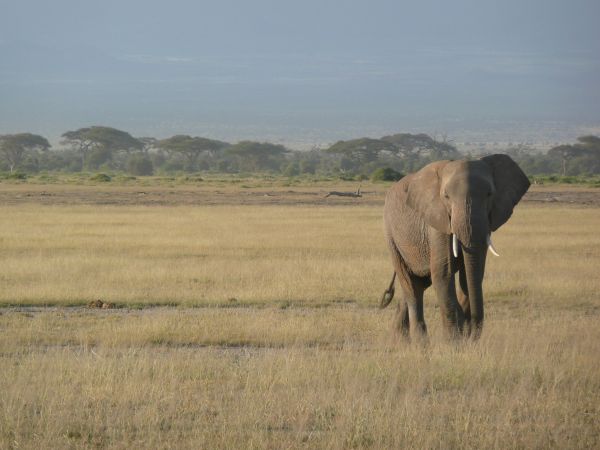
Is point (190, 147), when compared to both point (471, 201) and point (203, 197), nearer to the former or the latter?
point (203, 197)

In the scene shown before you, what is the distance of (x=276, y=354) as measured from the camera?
10414 mm

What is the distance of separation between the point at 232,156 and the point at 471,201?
11772 cm

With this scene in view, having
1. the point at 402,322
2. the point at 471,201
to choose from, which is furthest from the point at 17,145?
the point at 471,201

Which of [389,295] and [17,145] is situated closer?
[389,295]

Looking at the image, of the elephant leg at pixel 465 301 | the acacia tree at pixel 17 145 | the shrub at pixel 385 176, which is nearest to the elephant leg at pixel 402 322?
the elephant leg at pixel 465 301

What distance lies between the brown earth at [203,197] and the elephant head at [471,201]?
29.9 meters

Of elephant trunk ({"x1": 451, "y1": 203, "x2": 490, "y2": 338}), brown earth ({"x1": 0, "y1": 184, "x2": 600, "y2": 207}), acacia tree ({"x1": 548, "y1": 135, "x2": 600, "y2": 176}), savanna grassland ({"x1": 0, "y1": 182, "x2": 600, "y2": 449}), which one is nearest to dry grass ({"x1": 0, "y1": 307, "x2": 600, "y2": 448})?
savanna grassland ({"x1": 0, "y1": 182, "x2": 600, "y2": 449})

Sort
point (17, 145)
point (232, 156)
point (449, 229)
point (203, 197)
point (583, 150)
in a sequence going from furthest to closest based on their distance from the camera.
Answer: point (232, 156) → point (583, 150) → point (17, 145) → point (203, 197) → point (449, 229)

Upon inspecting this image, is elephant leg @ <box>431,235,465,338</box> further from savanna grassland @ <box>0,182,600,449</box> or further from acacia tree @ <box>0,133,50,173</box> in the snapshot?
acacia tree @ <box>0,133,50,173</box>

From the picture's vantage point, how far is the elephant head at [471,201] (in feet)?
32.7

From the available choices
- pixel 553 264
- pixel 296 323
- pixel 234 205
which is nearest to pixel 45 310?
pixel 296 323

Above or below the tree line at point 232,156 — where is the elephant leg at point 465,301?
above

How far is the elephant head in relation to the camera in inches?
392

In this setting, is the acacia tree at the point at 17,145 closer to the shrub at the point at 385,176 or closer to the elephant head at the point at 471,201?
the shrub at the point at 385,176
